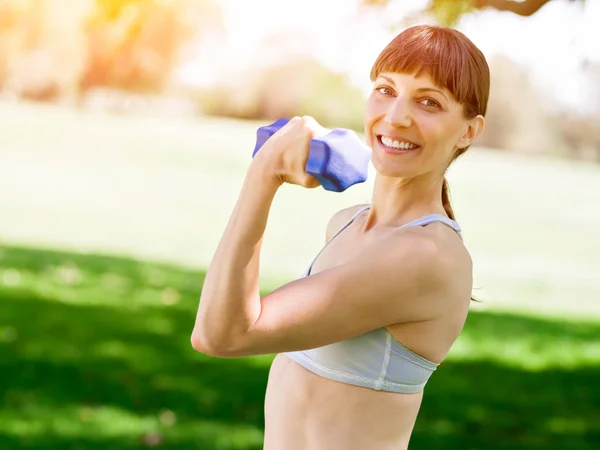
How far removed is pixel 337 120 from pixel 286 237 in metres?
5.43

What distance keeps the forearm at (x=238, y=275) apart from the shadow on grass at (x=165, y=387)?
3.65 metres

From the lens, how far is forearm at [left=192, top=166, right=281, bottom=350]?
1.74 metres

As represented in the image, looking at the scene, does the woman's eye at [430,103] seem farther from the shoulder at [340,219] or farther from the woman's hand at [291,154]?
the shoulder at [340,219]

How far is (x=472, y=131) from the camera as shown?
2.00 meters

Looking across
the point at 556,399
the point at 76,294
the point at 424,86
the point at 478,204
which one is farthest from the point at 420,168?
the point at 478,204

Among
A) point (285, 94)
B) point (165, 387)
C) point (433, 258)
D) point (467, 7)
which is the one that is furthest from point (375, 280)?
point (285, 94)

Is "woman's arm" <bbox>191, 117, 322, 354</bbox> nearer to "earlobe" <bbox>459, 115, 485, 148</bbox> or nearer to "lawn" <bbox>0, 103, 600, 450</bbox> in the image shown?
"earlobe" <bbox>459, 115, 485, 148</bbox>

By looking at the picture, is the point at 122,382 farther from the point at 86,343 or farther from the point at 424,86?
the point at 424,86

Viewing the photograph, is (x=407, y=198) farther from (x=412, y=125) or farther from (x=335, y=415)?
(x=335, y=415)

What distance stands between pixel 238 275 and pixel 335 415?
0.41m

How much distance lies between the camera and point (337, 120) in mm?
20047

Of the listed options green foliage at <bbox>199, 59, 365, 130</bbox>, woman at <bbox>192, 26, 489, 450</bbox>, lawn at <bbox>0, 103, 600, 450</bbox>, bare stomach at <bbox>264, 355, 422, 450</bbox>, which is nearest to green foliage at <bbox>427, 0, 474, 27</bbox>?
lawn at <bbox>0, 103, 600, 450</bbox>

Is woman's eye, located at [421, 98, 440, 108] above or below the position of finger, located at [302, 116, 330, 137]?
above

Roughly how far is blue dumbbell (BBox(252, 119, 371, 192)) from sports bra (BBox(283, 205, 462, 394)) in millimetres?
198
